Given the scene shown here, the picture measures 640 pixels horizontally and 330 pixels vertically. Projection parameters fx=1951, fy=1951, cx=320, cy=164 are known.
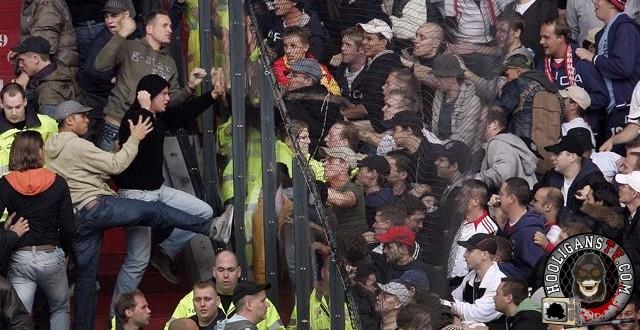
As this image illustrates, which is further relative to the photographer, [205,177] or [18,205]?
[205,177]

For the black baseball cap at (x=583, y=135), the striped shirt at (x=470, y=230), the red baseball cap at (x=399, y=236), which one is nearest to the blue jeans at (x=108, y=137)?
the striped shirt at (x=470, y=230)

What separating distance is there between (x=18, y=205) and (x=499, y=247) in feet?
10.3

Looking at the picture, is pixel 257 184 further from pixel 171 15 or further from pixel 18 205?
pixel 171 15

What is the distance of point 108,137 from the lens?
45.4ft

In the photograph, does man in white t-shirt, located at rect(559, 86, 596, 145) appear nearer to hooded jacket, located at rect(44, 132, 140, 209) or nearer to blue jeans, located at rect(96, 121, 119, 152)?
blue jeans, located at rect(96, 121, 119, 152)

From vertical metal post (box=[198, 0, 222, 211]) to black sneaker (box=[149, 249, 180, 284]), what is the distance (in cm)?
50

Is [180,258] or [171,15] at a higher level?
[171,15]

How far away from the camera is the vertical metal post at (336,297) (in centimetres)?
1041

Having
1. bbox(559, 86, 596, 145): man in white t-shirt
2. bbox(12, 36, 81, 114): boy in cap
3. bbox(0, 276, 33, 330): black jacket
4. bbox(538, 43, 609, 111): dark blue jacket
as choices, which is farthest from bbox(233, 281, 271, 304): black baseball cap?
bbox(538, 43, 609, 111): dark blue jacket

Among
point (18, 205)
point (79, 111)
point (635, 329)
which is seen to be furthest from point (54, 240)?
point (635, 329)

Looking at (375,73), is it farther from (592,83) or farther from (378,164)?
(592,83)

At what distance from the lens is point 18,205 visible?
1242 centimetres

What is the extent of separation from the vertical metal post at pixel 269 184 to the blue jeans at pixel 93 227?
0.91m

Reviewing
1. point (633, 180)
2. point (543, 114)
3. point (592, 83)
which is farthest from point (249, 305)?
point (592, 83)
